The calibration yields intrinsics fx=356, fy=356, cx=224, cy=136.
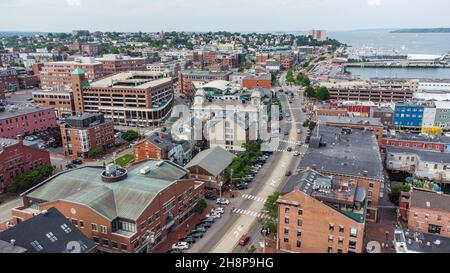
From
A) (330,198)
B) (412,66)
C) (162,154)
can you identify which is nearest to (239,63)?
(412,66)

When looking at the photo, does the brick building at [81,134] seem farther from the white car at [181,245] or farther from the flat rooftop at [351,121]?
the flat rooftop at [351,121]

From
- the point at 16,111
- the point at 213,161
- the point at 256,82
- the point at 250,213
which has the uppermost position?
the point at 256,82

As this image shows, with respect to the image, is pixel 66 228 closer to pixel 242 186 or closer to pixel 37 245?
pixel 37 245

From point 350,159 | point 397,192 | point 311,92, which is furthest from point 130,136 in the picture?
point 311,92

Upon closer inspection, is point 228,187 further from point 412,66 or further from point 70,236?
point 412,66

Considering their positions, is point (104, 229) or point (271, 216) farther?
point (271, 216)

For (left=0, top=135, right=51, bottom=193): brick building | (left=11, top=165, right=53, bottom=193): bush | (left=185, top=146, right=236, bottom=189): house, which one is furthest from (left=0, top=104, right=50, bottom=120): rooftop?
(left=185, top=146, right=236, bottom=189): house
